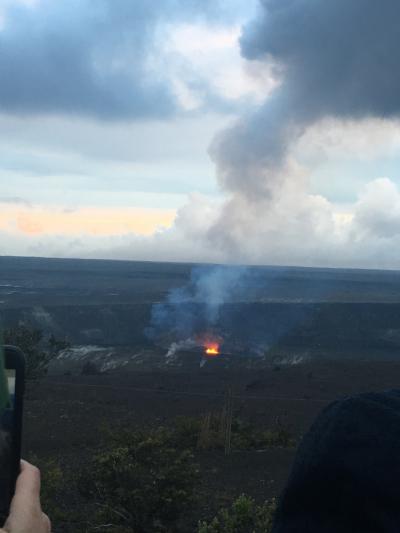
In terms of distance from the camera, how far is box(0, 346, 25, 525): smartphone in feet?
4.42

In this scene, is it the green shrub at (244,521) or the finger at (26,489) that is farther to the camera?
the green shrub at (244,521)

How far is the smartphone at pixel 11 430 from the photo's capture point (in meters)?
1.35

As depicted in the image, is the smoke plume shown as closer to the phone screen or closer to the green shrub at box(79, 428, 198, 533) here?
the green shrub at box(79, 428, 198, 533)

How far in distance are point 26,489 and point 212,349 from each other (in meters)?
40.5

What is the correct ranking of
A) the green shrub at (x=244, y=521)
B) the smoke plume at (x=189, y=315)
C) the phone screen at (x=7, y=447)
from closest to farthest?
the phone screen at (x=7, y=447)
the green shrub at (x=244, y=521)
the smoke plume at (x=189, y=315)

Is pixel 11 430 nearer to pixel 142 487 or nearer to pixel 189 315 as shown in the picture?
pixel 142 487

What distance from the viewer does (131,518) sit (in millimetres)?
7555

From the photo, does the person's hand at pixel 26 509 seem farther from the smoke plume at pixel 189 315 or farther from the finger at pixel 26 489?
the smoke plume at pixel 189 315

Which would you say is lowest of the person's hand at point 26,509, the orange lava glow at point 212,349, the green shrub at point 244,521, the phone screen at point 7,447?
the orange lava glow at point 212,349

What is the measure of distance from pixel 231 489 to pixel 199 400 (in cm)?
1173

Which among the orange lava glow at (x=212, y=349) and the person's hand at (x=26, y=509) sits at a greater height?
the person's hand at (x=26, y=509)

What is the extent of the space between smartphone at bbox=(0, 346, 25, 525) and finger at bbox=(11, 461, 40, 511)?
0.06 feet

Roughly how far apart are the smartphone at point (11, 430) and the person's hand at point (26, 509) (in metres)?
0.02

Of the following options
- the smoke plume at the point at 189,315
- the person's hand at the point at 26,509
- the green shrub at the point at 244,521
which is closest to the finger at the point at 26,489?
the person's hand at the point at 26,509
